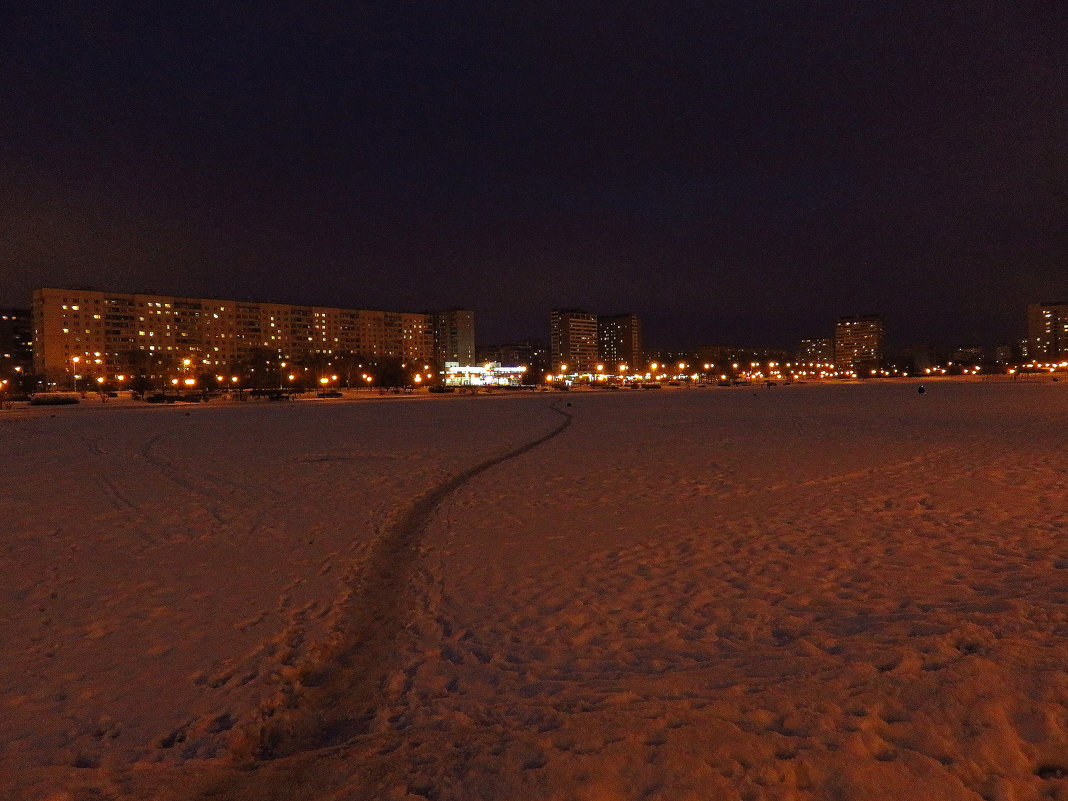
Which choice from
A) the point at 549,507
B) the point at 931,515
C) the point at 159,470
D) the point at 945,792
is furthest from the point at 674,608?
the point at 159,470

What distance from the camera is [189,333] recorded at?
156500mm

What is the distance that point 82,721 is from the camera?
436 cm

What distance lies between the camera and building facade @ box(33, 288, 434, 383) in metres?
138

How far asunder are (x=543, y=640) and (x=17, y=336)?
216973 millimetres

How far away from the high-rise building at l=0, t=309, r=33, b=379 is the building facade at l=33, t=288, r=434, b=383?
104ft

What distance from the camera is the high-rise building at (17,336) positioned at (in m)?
165

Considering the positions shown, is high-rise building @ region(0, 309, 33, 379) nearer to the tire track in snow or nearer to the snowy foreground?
the snowy foreground

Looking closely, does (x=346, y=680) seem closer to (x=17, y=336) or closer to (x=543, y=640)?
(x=543, y=640)

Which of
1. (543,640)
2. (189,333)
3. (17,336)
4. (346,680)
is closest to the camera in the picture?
(346,680)

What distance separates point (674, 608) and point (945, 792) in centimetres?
294

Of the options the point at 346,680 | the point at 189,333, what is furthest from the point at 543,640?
the point at 189,333

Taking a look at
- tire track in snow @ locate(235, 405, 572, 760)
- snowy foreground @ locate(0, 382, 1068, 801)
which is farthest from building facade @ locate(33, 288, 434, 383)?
tire track in snow @ locate(235, 405, 572, 760)

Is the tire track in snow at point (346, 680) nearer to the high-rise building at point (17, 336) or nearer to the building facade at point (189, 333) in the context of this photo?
the building facade at point (189, 333)

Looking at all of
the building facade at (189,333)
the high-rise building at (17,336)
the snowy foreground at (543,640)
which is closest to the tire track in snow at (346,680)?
the snowy foreground at (543,640)
